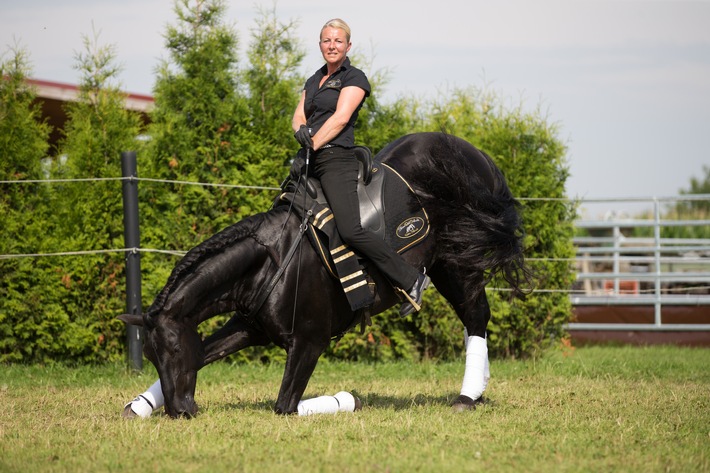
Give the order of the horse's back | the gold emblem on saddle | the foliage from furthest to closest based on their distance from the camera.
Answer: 1. the foliage
2. the horse's back
3. the gold emblem on saddle

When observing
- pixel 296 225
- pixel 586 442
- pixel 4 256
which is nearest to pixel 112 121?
pixel 4 256

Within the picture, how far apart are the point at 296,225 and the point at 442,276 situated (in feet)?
4.52

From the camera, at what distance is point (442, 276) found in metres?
6.69

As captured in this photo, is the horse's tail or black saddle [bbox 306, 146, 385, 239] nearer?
black saddle [bbox 306, 146, 385, 239]

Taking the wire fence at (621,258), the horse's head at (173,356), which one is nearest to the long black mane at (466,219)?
the horse's head at (173,356)

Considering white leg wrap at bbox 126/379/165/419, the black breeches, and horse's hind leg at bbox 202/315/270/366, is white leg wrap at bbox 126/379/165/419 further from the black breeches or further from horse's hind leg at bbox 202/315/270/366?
the black breeches

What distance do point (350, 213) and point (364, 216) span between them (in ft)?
0.63

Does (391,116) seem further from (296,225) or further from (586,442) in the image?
(586,442)

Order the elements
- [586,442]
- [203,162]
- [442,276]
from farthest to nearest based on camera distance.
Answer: [203,162] < [442,276] < [586,442]

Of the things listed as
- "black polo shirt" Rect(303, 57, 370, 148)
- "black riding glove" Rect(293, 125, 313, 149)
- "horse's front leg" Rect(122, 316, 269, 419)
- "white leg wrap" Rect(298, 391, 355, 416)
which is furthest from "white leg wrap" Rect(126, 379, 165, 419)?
"black polo shirt" Rect(303, 57, 370, 148)

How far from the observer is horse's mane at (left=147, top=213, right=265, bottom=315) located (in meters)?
5.58

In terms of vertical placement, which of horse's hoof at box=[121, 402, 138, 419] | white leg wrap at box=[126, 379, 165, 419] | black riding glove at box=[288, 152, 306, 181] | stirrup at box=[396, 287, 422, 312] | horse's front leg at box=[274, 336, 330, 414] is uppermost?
black riding glove at box=[288, 152, 306, 181]

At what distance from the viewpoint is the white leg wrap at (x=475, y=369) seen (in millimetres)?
6355

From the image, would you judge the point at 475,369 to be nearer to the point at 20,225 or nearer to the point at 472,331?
the point at 472,331
